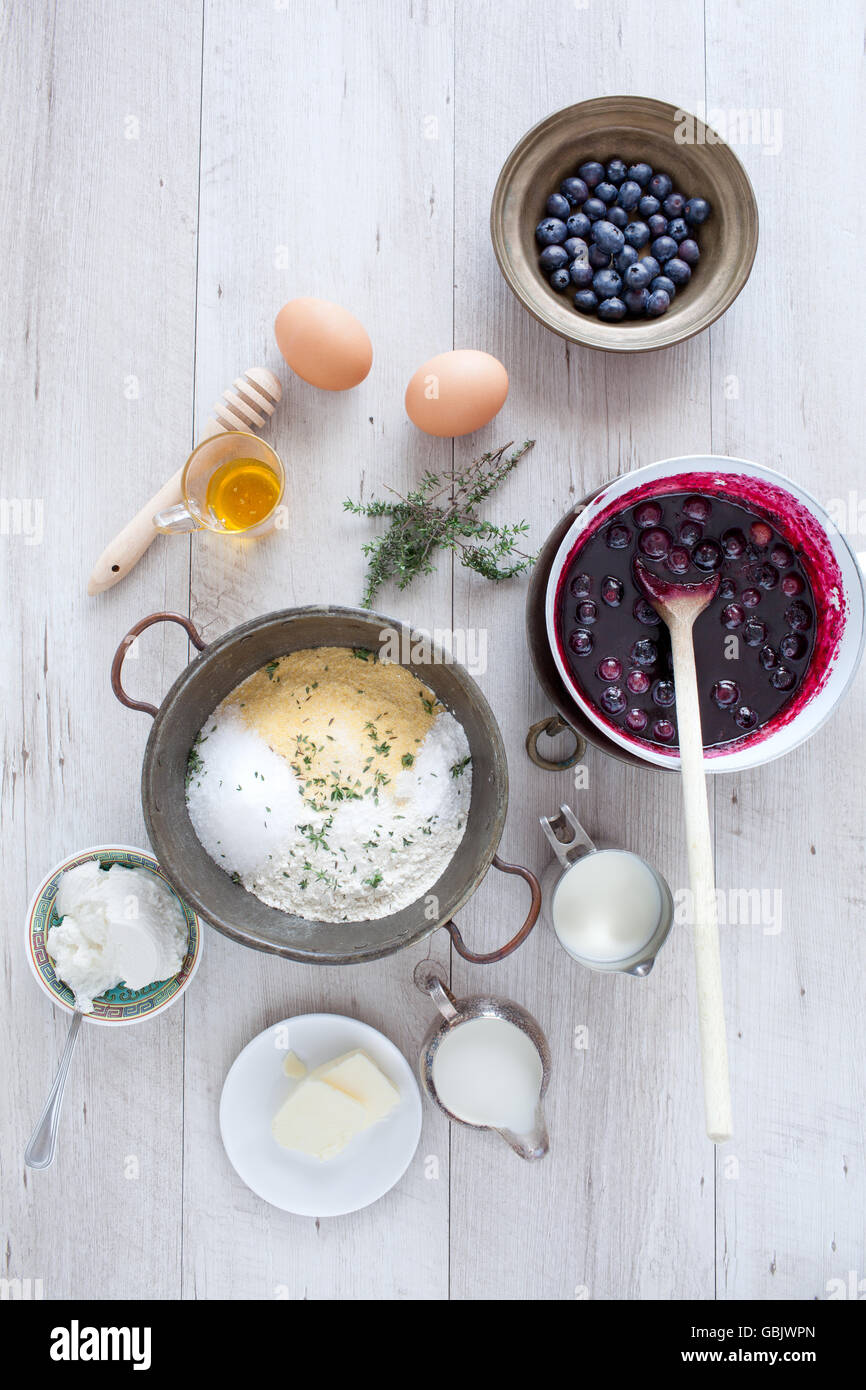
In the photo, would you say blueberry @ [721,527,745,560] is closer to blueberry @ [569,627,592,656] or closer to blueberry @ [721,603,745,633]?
blueberry @ [721,603,745,633]

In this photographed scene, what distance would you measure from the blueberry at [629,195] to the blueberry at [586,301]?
0.41 ft

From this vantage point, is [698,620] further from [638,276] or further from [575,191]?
[575,191]

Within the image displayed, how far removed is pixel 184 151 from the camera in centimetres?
132

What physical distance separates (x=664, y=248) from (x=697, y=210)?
70 millimetres

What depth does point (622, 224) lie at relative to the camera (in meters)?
1.25

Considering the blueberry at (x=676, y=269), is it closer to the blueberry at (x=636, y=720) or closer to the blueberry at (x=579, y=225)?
the blueberry at (x=579, y=225)

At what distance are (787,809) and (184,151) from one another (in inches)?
50.6

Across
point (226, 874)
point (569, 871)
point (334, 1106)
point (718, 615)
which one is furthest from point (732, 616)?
point (334, 1106)

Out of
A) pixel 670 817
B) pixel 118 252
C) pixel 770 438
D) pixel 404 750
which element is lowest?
pixel 670 817

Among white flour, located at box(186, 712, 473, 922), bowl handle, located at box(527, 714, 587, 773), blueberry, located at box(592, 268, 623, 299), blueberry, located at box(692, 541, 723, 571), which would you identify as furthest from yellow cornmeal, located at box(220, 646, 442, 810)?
blueberry, located at box(592, 268, 623, 299)

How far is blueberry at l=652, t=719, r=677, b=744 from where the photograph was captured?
117 cm

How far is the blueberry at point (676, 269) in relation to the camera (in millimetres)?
1250
